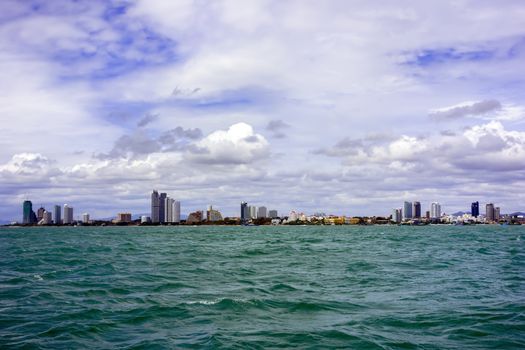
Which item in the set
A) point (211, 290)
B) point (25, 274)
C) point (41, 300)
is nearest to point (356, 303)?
point (211, 290)

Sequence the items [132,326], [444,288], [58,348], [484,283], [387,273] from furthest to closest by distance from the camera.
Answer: [387,273] → [484,283] → [444,288] → [132,326] → [58,348]

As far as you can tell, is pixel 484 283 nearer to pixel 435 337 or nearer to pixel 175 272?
pixel 435 337

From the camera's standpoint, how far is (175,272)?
36906mm

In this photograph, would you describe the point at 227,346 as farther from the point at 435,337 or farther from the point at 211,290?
the point at 211,290

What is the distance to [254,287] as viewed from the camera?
29078mm

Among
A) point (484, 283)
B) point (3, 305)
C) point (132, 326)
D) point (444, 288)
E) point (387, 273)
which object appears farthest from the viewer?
point (387, 273)

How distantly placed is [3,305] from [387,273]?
79.3 feet

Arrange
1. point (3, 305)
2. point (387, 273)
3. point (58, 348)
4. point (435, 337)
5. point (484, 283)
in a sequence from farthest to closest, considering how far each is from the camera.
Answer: point (387, 273) < point (484, 283) < point (3, 305) < point (435, 337) < point (58, 348)

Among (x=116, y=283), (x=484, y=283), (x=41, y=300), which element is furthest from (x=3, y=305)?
(x=484, y=283)

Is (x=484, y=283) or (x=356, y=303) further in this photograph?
(x=484, y=283)

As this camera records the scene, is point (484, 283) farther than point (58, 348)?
Yes

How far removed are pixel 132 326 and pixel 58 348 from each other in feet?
11.3

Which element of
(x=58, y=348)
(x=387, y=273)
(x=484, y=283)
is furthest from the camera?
(x=387, y=273)

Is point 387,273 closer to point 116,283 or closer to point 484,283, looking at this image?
point 484,283
